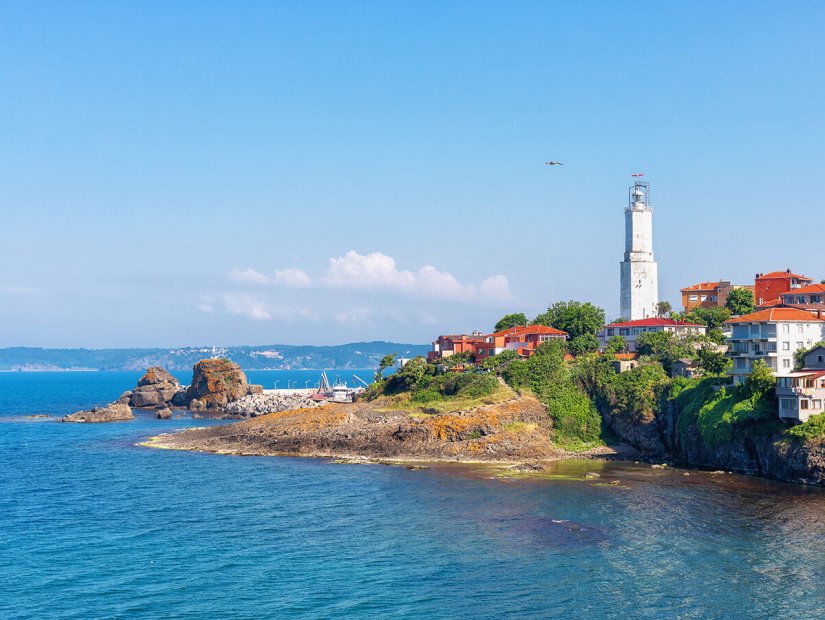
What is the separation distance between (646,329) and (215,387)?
93.5m

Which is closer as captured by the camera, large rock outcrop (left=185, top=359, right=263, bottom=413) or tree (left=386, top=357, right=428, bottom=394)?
tree (left=386, top=357, right=428, bottom=394)

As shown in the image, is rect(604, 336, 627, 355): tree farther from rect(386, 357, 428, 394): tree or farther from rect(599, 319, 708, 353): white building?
rect(386, 357, 428, 394): tree

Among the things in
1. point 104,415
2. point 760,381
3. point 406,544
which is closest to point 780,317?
point 760,381

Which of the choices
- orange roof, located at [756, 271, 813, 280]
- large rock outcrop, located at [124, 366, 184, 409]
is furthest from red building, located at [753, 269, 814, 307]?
large rock outcrop, located at [124, 366, 184, 409]

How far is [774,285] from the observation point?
11931 cm

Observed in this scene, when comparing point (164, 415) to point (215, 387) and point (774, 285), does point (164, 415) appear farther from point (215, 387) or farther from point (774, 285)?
point (774, 285)

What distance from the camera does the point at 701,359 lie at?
305 ft

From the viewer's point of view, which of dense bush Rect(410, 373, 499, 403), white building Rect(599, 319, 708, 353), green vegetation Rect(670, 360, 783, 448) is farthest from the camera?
white building Rect(599, 319, 708, 353)

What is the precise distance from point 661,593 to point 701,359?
54.4 m

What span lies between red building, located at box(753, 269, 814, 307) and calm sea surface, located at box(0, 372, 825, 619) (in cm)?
4915

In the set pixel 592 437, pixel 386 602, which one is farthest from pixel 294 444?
pixel 386 602

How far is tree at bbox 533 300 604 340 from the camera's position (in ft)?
395

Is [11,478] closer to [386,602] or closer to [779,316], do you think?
[386,602]

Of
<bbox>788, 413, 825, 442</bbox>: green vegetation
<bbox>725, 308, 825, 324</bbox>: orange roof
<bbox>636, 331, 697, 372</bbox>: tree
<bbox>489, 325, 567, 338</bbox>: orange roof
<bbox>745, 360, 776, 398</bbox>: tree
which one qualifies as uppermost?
<bbox>725, 308, 825, 324</bbox>: orange roof
